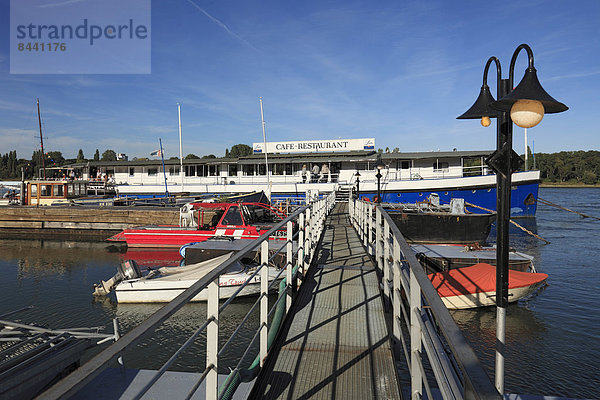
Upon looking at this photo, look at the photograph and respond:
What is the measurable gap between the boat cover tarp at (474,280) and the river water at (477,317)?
70cm

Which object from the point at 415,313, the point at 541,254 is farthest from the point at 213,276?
the point at 541,254

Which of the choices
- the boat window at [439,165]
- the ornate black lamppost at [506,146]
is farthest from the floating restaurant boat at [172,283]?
the boat window at [439,165]

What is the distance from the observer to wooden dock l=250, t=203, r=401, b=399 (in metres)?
3.22

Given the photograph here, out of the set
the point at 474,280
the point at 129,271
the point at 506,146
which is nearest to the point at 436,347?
the point at 506,146

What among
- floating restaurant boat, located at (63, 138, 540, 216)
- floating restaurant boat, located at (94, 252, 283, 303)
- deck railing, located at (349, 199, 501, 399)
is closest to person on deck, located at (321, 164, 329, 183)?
floating restaurant boat, located at (63, 138, 540, 216)

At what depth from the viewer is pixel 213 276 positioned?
2350 millimetres

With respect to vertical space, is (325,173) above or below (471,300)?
above

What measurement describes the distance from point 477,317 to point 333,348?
8.40m

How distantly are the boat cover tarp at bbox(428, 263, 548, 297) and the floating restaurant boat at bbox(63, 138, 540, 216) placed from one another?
1680cm

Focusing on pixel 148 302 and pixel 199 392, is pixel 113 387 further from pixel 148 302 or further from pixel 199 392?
pixel 148 302

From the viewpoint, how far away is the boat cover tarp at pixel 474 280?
430 inches

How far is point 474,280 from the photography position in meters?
11.2

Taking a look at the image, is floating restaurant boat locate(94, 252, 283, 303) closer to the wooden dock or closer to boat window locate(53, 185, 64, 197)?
the wooden dock

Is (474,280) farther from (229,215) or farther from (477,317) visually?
(229,215)
